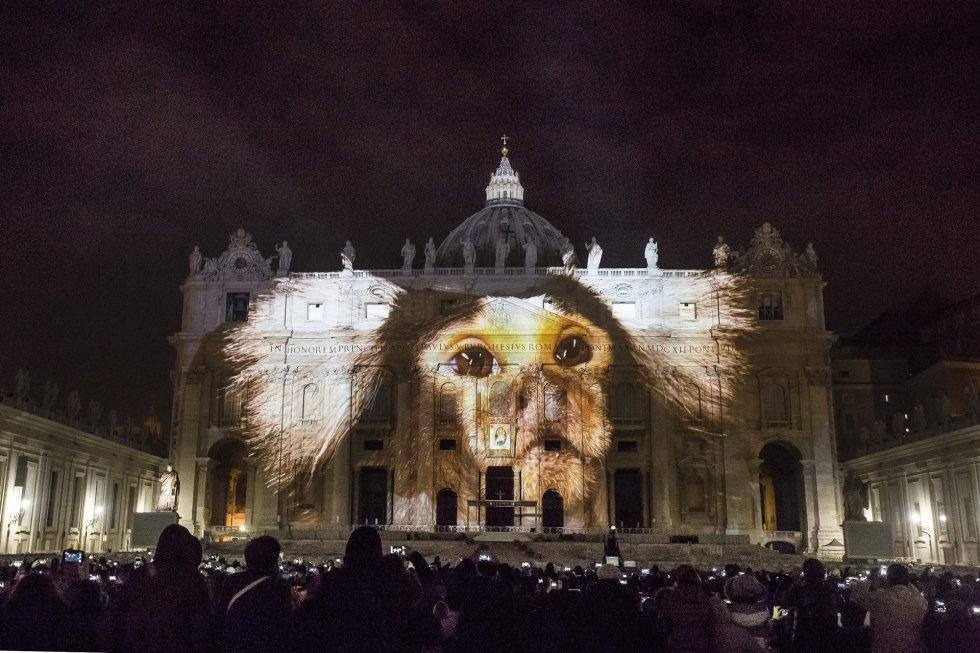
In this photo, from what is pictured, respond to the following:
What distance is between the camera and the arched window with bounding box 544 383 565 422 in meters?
60.8

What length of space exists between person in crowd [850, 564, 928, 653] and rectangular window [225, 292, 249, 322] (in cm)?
5837

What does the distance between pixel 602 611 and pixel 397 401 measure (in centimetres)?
5340

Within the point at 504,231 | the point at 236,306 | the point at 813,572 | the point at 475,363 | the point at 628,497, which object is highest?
the point at 504,231

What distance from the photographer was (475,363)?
61.6 metres

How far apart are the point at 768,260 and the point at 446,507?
26894 mm

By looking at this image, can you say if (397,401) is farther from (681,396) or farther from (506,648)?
(506,648)

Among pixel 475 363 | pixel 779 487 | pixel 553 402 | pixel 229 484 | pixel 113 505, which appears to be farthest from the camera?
pixel 229 484

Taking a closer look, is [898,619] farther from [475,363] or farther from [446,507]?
[446,507]

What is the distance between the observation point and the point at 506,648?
656 cm

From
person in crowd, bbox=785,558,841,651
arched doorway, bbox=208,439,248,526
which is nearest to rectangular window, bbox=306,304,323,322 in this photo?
arched doorway, bbox=208,439,248,526

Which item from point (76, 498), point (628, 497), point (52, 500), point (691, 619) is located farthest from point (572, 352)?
point (691, 619)

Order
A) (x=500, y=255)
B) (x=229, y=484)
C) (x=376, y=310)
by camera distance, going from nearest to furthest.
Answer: (x=376, y=310) < (x=229, y=484) < (x=500, y=255)

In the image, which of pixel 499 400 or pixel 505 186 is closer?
pixel 499 400

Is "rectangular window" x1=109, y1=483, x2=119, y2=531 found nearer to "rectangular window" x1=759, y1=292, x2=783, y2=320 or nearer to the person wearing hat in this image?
"rectangular window" x1=759, y1=292, x2=783, y2=320
